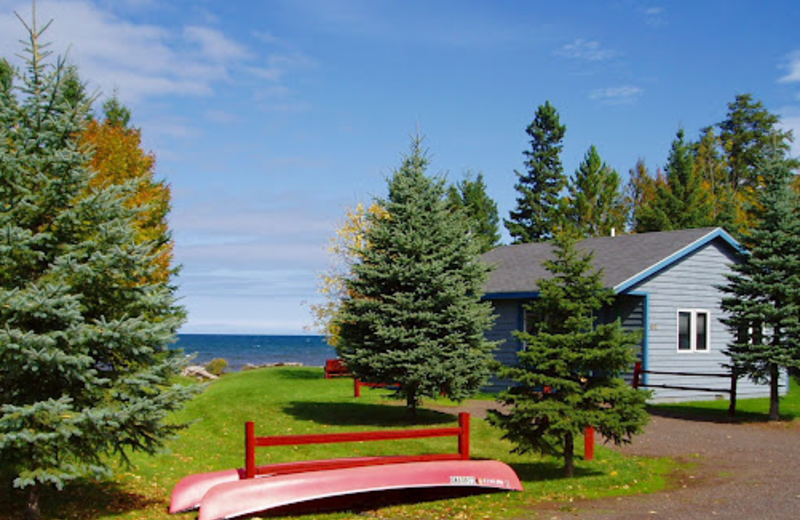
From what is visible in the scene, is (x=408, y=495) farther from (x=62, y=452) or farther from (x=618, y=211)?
(x=618, y=211)

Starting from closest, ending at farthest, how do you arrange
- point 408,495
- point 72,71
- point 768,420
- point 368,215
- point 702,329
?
point 72,71, point 408,495, point 368,215, point 768,420, point 702,329

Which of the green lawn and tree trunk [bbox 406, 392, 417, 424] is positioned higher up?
tree trunk [bbox 406, 392, 417, 424]

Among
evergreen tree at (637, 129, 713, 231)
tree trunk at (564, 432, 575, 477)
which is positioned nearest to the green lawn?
tree trunk at (564, 432, 575, 477)

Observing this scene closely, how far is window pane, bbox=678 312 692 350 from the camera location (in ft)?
85.6

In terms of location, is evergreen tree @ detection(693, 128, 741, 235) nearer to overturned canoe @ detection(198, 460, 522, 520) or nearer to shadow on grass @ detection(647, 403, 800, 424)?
shadow on grass @ detection(647, 403, 800, 424)

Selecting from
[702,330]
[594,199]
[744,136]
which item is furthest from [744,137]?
[702,330]

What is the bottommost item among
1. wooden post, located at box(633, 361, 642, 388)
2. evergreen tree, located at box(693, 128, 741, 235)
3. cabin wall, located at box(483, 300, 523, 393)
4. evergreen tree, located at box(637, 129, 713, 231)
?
wooden post, located at box(633, 361, 642, 388)

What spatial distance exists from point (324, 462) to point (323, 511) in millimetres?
799

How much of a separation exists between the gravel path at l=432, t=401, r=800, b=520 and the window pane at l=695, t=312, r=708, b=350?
5.92 meters

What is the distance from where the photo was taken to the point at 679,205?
49500 mm

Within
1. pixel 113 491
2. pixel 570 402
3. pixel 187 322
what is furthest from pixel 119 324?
pixel 570 402

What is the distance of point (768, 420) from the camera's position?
70.1ft

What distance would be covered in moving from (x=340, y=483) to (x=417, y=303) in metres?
8.08

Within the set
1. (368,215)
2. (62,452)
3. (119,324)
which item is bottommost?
(62,452)
